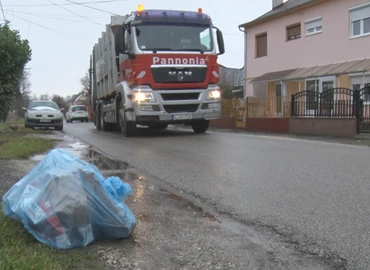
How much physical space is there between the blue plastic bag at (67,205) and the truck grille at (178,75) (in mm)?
8678

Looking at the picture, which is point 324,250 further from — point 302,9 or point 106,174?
point 302,9

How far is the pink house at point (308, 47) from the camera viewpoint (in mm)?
19375

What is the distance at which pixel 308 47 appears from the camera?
73.1ft

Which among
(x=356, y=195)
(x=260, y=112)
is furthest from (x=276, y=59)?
(x=356, y=195)

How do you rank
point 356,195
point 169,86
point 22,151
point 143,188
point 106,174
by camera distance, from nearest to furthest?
point 356,195, point 143,188, point 106,174, point 22,151, point 169,86

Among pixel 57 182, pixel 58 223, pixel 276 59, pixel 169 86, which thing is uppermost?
pixel 276 59

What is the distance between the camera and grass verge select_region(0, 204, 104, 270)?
2.63 meters

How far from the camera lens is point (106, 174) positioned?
653 centimetres

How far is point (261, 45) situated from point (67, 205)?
24.7 meters

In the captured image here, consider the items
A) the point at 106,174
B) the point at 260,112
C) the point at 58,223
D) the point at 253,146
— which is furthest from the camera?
the point at 260,112

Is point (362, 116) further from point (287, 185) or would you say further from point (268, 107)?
point (287, 185)

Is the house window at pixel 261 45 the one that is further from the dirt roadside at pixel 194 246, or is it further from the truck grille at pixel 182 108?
the dirt roadside at pixel 194 246

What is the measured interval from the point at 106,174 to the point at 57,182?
3372mm

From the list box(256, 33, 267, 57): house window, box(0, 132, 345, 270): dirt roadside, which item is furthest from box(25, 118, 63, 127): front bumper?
box(0, 132, 345, 270): dirt roadside
